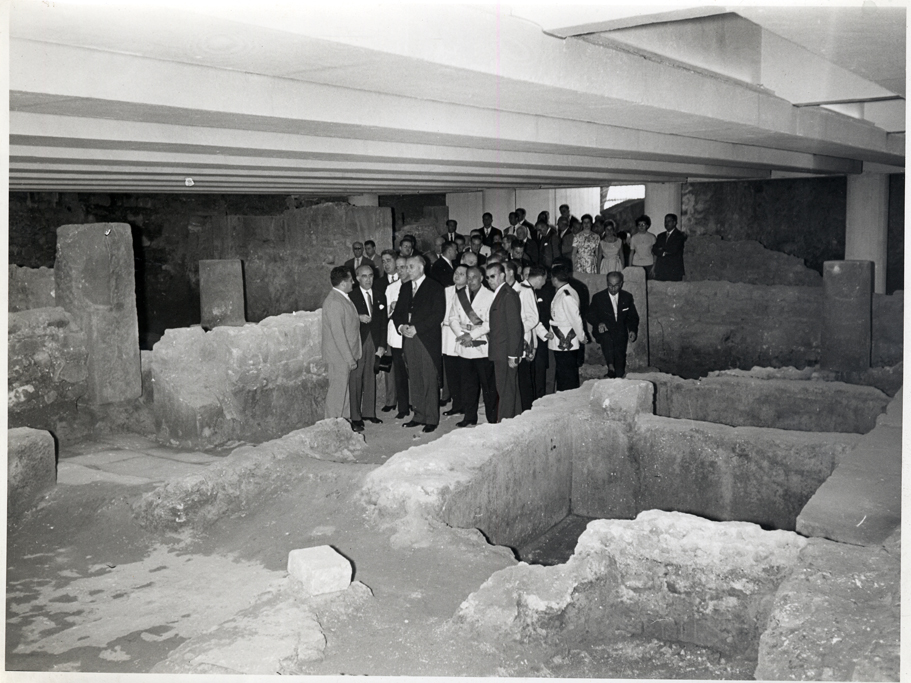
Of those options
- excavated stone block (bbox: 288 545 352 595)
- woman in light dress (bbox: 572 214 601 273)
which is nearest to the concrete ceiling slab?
excavated stone block (bbox: 288 545 352 595)

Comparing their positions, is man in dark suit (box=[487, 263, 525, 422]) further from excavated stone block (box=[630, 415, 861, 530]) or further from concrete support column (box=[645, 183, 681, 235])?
concrete support column (box=[645, 183, 681, 235])

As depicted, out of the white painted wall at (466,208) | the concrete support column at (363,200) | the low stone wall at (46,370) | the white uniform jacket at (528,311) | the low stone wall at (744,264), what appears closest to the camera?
the low stone wall at (46,370)

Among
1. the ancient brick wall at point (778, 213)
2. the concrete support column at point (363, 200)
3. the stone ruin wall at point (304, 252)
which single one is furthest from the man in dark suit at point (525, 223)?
the ancient brick wall at point (778, 213)

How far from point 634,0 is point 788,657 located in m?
2.83

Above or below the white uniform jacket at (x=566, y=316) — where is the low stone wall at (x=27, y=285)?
above

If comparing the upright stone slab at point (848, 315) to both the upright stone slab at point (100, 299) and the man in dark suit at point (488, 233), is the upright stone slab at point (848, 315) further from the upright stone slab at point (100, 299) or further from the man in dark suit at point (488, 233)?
the upright stone slab at point (100, 299)

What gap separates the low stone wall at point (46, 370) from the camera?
7992 millimetres

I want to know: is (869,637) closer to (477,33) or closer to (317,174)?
(477,33)

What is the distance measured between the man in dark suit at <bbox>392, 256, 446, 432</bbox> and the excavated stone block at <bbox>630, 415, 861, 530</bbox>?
2.42 metres

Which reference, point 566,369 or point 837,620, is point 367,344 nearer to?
point 566,369

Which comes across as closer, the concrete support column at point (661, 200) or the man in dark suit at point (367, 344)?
the man in dark suit at point (367, 344)

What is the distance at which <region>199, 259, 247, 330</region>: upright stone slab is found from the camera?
400 inches

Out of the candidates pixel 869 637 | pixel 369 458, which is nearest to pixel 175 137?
pixel 369 458

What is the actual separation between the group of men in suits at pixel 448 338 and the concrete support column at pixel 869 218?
8056 mm
